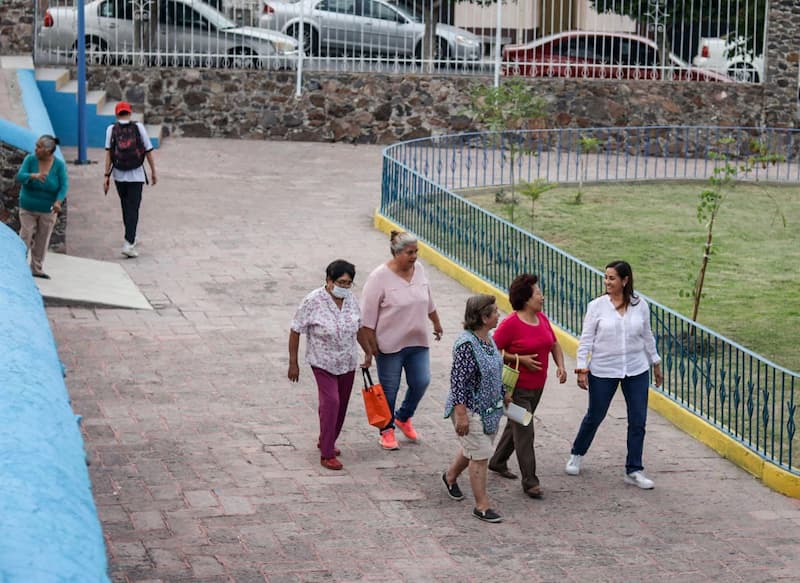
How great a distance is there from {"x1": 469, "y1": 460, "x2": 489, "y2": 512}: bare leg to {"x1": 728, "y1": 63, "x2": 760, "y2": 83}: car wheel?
16402mm

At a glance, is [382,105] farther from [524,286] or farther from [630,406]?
[524,286]

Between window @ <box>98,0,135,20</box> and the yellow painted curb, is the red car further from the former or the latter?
the yellow painted curb

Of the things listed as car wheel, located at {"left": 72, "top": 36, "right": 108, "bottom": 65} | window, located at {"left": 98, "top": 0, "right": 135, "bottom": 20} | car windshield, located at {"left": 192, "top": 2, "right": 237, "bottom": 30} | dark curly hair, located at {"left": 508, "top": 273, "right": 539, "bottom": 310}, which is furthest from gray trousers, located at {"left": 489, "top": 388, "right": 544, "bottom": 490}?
window, located at {"left": 98, "top": 0, "right": 135, "bottom": 20}

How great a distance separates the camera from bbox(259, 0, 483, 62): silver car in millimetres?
23406

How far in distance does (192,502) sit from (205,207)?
31.7ft

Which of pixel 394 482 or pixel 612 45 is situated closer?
pixel 394 482

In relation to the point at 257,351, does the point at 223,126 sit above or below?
above

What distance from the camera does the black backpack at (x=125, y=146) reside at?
1476 cm

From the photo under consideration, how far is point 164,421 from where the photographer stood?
1016 centimetres

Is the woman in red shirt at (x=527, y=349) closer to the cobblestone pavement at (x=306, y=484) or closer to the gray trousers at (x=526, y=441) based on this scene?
the gray trousers at (x=526, y=441)

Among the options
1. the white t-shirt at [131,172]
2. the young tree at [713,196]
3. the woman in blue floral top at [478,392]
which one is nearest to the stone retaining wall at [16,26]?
the white t-shirt at [131,172]

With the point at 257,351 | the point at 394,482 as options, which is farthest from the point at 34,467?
the point at 257,351

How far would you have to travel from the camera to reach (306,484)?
9.11m

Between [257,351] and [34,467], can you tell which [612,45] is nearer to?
[257,351]
